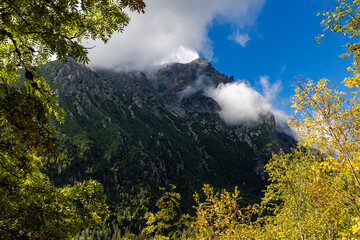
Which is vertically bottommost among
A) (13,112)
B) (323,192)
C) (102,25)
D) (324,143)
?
(13,112)

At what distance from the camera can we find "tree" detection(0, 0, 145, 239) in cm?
387

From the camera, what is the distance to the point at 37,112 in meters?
3.96

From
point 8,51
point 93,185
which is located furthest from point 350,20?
point 8,51

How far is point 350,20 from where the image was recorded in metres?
7.86

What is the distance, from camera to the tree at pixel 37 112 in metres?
3.87

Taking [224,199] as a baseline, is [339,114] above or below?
above

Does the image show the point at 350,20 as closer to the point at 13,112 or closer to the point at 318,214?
the point at 13,112

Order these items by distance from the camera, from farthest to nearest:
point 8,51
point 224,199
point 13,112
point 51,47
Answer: point 224,199
point 8,51
point 51,47
point 13,112

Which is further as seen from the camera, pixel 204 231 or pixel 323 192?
pixel 323 192

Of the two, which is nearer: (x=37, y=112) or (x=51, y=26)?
(x=37, y=112)

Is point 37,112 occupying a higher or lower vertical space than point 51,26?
lower

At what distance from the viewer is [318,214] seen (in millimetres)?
16000

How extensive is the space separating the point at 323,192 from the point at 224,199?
944cm

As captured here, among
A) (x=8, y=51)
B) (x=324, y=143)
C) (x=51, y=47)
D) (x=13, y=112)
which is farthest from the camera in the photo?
(x=324, y=143)
